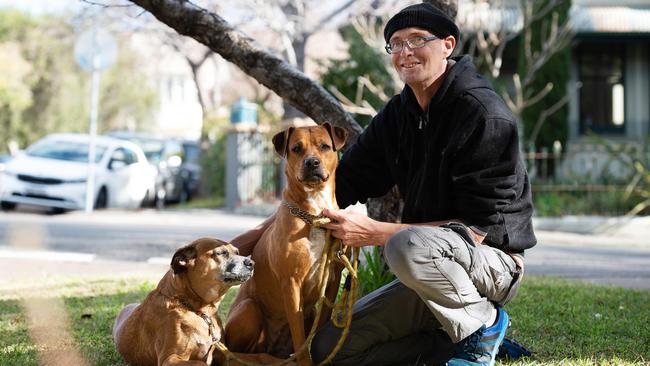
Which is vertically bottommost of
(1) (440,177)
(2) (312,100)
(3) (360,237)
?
(3) (360,237)

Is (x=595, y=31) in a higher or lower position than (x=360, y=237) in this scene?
higher

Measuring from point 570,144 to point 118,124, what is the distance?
3320 centimetres

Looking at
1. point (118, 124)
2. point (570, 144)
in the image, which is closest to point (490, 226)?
point (570, 144)

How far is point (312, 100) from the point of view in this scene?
5797 millimetres

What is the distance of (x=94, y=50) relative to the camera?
15.8m

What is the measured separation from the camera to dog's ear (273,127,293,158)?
4301 mm

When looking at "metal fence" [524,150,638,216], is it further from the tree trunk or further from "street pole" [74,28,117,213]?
the tree trunk

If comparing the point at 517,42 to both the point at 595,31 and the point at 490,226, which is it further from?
the point at 490,226

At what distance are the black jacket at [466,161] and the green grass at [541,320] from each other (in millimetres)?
877

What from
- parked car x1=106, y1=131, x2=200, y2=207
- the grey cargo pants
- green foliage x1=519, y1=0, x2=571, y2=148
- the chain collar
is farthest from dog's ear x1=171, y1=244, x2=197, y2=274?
parked car x1=106, y1=131, x2=200, y2=207

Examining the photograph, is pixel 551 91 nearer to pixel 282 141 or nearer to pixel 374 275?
pixel 374 275

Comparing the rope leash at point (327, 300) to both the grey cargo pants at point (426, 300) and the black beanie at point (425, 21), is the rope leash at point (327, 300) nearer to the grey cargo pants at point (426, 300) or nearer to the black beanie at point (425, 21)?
the grey cargo pants at point (426, 300)

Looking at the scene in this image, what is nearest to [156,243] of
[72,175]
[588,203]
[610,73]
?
[72,175]

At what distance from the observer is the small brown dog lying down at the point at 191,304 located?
401 centimetres
